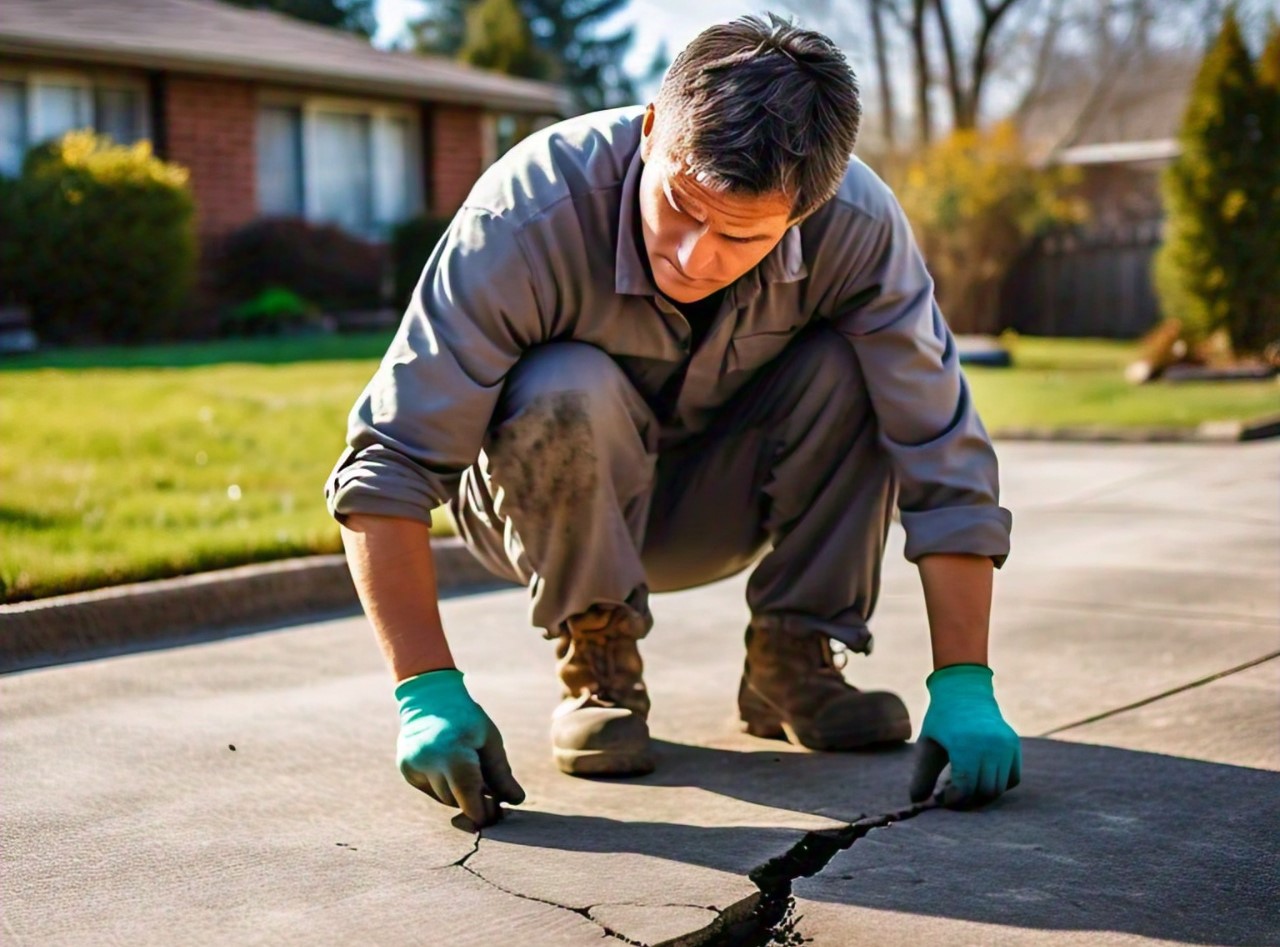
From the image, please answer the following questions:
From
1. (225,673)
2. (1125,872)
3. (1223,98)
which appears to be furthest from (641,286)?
(1223,98)

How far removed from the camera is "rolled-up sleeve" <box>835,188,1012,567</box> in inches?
94.5

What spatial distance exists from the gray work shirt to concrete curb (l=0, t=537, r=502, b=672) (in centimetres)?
136

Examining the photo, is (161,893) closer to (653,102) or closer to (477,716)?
Answer: (477,716)

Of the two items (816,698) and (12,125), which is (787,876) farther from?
(12,125)

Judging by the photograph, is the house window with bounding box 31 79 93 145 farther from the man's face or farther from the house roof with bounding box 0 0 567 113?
the man's face

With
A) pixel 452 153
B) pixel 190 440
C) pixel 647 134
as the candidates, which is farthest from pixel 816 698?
pixel 452 153

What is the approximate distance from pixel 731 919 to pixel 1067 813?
2.13ft

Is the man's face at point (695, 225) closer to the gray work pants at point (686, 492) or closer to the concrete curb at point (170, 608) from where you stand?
the gray work pants at point (686, 492)

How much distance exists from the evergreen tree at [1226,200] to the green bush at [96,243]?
7.76 m

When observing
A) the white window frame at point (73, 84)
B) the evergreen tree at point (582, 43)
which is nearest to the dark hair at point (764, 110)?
the white window frame at point (73, 84)

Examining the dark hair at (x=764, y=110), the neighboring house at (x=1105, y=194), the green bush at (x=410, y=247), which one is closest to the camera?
the dark hair at (x=764, y=110)

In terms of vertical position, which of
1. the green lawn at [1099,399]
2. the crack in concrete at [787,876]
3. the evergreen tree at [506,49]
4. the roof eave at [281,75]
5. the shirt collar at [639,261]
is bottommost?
the crack in concrete at [787,876]

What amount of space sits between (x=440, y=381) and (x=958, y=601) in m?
0.86

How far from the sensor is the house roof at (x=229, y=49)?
13367mm
